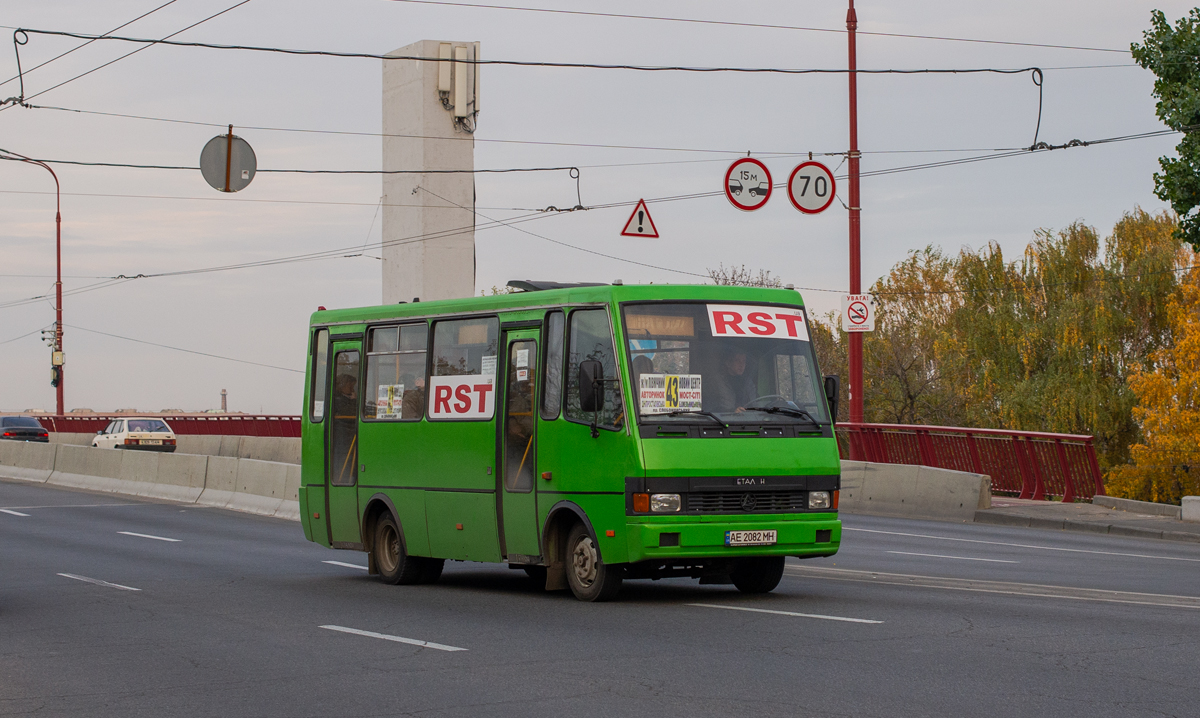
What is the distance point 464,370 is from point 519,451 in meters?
1.25

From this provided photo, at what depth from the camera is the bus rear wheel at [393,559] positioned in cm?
1496

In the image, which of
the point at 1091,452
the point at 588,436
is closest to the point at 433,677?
the point at 588,436

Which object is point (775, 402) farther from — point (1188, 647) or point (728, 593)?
point (1188, 647)

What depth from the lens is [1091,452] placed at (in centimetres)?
2475

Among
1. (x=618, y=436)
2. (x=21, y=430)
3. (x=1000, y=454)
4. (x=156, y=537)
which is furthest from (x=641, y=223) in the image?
(x=21, y=430)

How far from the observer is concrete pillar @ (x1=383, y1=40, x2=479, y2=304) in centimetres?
4034

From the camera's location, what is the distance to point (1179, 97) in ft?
81.3

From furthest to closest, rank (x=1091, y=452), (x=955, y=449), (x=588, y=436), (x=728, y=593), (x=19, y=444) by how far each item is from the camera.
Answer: (x=19, y=444) → (x=955, y=449) → (x=1091, y=452) → (x=728, y=593) → (x=588, y=436)

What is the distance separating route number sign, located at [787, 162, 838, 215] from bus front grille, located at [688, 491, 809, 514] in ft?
47.1

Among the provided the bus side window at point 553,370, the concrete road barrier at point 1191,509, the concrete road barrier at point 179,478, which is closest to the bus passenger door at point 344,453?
the bus side window at point 553,370

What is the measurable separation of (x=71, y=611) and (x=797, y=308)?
6859 millimetres

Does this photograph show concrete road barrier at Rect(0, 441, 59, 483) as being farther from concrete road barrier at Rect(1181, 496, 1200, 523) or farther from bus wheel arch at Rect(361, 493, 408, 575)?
concrete road barrier at Rect(1181, 496, 1200, 523)

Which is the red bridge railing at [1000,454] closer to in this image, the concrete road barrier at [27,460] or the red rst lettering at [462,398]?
the red rst lettering at [462,398]

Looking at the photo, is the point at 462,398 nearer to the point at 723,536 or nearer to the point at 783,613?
the point at 723,536
